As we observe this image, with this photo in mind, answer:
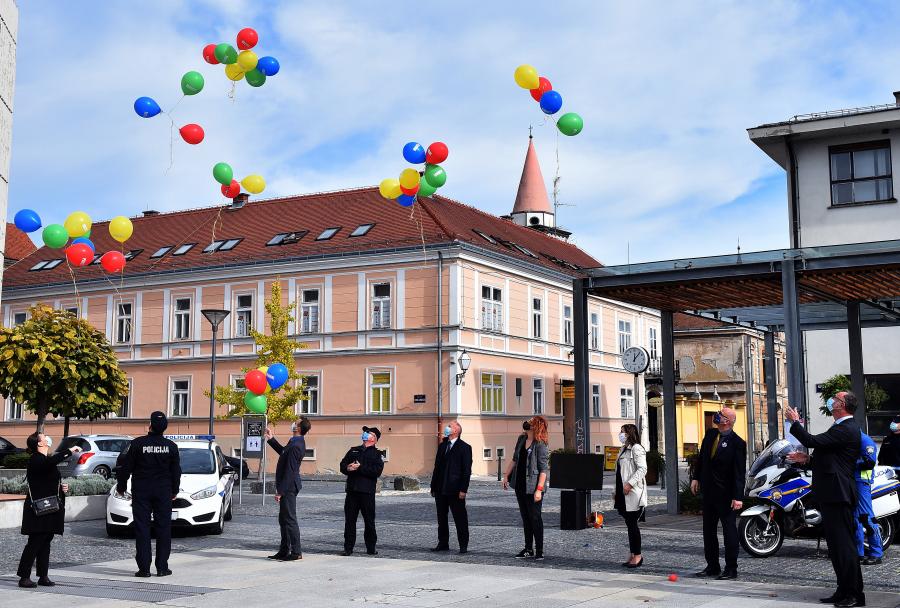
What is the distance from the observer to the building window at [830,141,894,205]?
28609mm

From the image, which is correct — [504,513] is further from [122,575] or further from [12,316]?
[12,316]

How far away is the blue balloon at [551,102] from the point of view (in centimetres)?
1788

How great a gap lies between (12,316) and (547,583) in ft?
140

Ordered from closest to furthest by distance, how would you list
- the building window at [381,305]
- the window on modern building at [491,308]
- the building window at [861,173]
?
the building window at [861,173], the building window at [381,305], the window on modern building at [491,308]

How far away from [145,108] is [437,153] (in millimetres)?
5276

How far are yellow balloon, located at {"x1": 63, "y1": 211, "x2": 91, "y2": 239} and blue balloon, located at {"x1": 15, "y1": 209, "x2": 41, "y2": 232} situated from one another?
2.33 m

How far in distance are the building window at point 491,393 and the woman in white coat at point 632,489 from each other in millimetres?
26668

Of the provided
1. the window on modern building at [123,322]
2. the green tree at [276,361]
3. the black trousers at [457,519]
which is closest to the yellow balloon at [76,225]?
the black trousers at [457,519]

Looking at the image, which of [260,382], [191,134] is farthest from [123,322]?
[191,134]

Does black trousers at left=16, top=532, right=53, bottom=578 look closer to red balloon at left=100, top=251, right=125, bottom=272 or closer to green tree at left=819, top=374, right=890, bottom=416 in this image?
red balloon at left=100, top=251, right=125, bottom=272

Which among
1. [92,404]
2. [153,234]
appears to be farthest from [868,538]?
[153,234]

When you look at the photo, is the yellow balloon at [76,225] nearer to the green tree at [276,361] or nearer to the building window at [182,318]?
the green tree at [276,361]

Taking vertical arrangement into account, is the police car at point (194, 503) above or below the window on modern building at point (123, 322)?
below

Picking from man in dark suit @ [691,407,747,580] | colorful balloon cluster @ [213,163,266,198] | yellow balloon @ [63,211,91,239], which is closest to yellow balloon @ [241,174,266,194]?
colorful balloon cluster @ [213,163,266,198]
